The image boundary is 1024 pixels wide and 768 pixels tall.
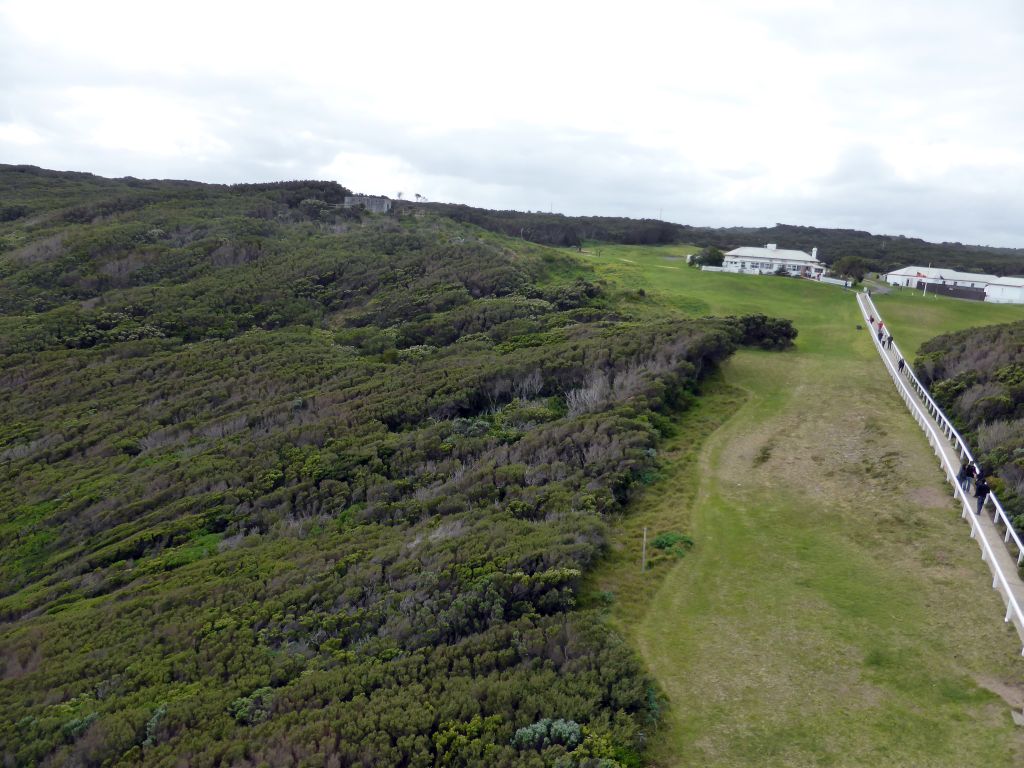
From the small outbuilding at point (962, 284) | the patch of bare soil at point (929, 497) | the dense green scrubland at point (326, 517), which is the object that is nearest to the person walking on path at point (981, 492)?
the patch of bare soil at point (929, 497)

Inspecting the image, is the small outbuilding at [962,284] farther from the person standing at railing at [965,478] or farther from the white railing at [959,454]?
the person standing at railing at [965,478]

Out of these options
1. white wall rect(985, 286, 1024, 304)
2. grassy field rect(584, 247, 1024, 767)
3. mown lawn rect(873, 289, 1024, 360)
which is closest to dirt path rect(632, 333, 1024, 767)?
grassy field rect(584, 247, 1024, 767)

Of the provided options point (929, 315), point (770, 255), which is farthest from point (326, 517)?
point (770, 255)

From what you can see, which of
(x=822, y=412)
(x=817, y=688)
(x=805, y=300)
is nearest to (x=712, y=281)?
(x=805, y=300)

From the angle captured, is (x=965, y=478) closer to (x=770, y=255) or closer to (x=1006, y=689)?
(x=1006, y=689)

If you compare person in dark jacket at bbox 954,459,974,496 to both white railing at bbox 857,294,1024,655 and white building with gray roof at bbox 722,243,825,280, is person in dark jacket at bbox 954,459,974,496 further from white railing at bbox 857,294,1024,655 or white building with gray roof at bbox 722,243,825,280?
white building with gray roof at bbox 722,243,825,280

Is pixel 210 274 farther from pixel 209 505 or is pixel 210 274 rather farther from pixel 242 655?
pixel 242 655
